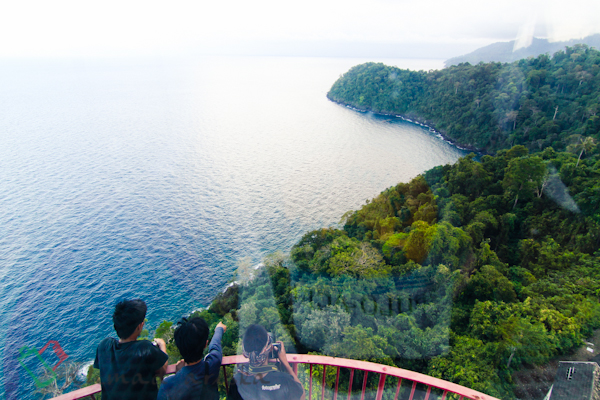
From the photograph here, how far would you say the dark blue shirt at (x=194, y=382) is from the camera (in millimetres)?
2170

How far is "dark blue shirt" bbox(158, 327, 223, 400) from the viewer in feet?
7.12

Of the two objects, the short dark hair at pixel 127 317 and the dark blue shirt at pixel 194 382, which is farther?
the short dark hair at pixel 127 317

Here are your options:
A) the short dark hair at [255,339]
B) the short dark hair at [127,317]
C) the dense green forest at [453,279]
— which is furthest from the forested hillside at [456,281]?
the short dark hair at [127,317]

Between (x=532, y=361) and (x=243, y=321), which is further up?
(x=532, y=361)

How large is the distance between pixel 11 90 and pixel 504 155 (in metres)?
112

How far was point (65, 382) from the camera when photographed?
1420 cm

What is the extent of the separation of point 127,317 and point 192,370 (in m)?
0.68

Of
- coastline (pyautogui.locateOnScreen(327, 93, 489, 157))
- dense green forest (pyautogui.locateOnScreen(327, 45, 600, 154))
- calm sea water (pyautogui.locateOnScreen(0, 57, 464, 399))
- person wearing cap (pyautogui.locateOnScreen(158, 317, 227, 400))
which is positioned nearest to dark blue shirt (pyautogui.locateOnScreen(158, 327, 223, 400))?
person wearing cap (pyautogui.locateOnScreen(158, 317, 227, 400))

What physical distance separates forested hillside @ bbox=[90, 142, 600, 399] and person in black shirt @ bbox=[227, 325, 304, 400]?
637 cm

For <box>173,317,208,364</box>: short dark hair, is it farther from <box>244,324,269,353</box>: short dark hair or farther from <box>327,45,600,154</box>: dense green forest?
<box>327,45,600,154</box>: dense green forest

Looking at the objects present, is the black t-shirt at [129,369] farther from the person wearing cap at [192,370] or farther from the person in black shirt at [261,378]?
the person in black shirt at [261,378]

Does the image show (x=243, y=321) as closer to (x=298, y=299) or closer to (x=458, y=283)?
(x=298, y=299)

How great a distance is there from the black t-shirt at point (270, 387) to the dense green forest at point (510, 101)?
3450 cm

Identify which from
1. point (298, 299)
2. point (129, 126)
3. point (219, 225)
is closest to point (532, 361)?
point (298, 299)
